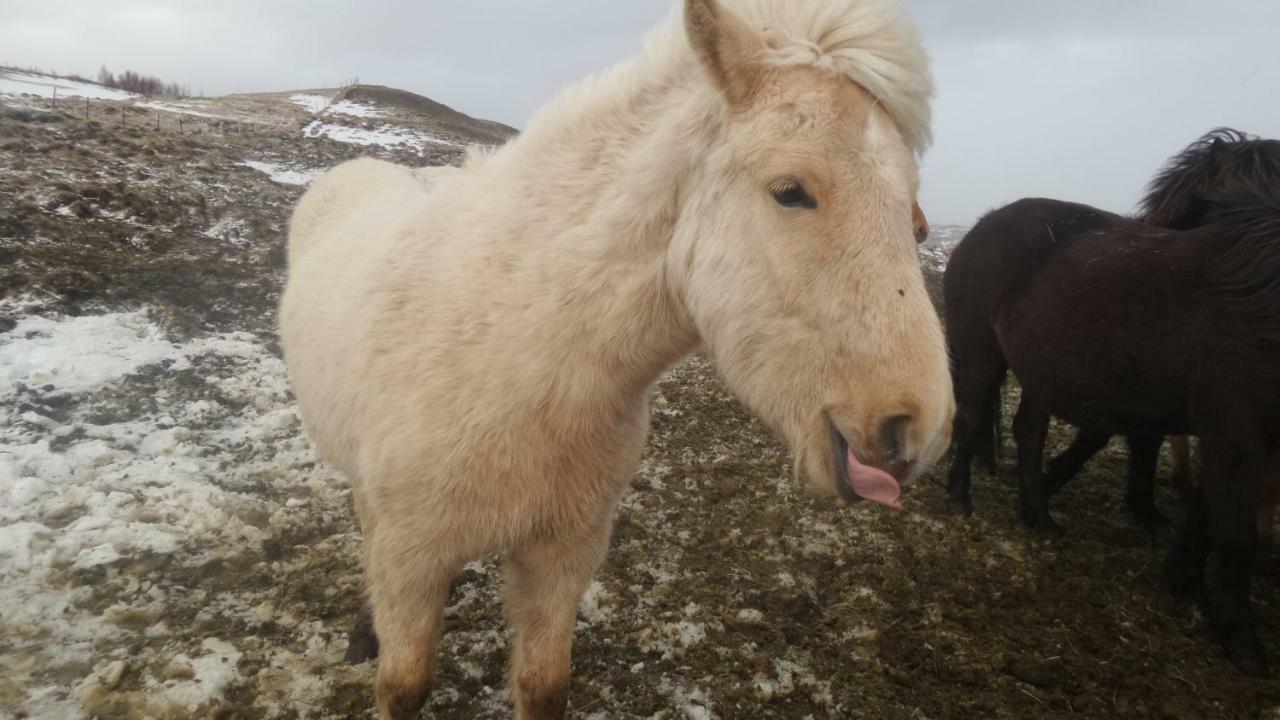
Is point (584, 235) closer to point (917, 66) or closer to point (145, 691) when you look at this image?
point (917, 66)

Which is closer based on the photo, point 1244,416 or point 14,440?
point 1244,416

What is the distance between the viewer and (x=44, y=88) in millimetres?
12961

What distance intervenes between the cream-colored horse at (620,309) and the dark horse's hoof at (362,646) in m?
0.74

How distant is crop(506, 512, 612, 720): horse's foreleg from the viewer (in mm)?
2160

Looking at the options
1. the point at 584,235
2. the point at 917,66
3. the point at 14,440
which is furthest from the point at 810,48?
the point at 14,440

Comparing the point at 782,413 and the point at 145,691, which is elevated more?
the point at 782,413

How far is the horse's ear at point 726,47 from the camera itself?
1.42 m

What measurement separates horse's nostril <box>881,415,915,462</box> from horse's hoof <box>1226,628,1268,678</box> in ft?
11.1

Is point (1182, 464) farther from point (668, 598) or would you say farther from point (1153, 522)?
point (668, 598)

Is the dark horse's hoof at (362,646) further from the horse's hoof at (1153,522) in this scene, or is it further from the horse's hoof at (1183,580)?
the horse's hoof at (1153,522)

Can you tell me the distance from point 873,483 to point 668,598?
2374 mm

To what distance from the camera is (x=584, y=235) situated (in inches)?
67.5

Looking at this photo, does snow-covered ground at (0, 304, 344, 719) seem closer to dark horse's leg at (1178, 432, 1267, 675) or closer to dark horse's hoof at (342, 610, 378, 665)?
dark horse's hoof at (342, 610, 378, 665)

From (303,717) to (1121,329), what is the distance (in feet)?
14.8
